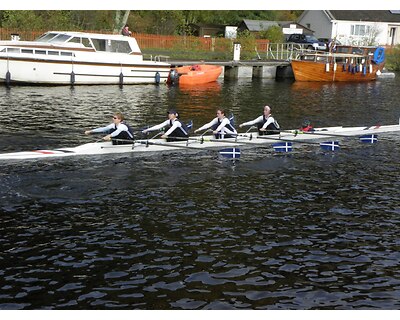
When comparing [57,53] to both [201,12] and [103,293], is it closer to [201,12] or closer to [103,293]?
[103,293]

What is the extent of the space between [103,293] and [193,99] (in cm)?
3005

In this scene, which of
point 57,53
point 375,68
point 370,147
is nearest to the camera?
point 370,147

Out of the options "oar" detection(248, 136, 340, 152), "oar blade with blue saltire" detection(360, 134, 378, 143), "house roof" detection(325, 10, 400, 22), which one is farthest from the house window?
"oar" detection(248, 136, 340, 152)

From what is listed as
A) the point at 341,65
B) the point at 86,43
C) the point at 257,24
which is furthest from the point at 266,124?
the point at 257,24

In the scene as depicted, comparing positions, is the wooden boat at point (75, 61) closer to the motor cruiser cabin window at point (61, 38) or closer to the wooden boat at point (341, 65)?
the motor cruiser cabin window at point (61, 38)

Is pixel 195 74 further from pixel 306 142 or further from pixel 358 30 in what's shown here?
pixel 358 30

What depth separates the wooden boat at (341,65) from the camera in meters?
56.3

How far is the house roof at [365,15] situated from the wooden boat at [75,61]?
46.5 meters

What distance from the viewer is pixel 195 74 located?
1992 inches

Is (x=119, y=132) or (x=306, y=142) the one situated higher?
(x=119, y=132)

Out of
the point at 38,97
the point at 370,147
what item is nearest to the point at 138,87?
the point at 38,97

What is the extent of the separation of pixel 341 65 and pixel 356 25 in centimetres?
3183

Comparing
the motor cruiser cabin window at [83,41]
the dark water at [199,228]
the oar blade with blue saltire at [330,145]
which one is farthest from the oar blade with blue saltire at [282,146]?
the motor cruiser cabin window at [83,41]

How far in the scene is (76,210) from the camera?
17.2 metres
